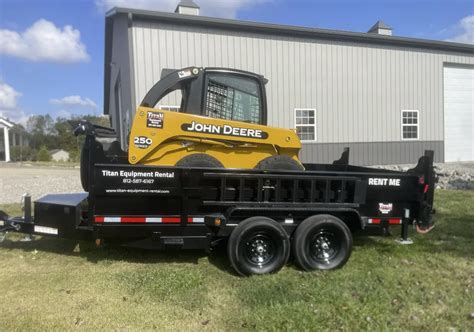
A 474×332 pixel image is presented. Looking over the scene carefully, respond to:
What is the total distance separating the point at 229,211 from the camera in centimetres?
507

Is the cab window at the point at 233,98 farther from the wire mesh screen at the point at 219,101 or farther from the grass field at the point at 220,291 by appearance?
the grass field at the point at 220,291

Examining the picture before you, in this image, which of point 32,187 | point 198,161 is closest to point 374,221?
point 198,161

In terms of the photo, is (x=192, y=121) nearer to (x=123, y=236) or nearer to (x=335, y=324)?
(x=123, y=236)

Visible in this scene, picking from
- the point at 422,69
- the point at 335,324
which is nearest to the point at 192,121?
the point at 335,324

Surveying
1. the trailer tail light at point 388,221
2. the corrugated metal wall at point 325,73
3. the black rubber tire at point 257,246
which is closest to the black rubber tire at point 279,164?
the black rubber tire at point 257,246

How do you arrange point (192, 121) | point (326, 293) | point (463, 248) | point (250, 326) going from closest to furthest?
point (250, 326)
point (326, 293)
point (192, 121)
point (463, 248)

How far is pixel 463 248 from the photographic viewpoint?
246 inches

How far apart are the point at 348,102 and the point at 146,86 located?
8.39 m

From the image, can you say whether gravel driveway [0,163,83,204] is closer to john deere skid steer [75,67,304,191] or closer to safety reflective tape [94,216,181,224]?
john deere skid steer [75,67,304,191]

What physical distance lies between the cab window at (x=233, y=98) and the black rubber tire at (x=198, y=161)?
2.02ft

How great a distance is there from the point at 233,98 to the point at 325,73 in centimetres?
1248

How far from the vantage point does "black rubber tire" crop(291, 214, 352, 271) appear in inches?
204

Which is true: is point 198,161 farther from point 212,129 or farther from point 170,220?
point 170,220

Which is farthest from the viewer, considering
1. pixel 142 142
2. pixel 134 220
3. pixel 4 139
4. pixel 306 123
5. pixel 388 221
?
pixel 4 139
